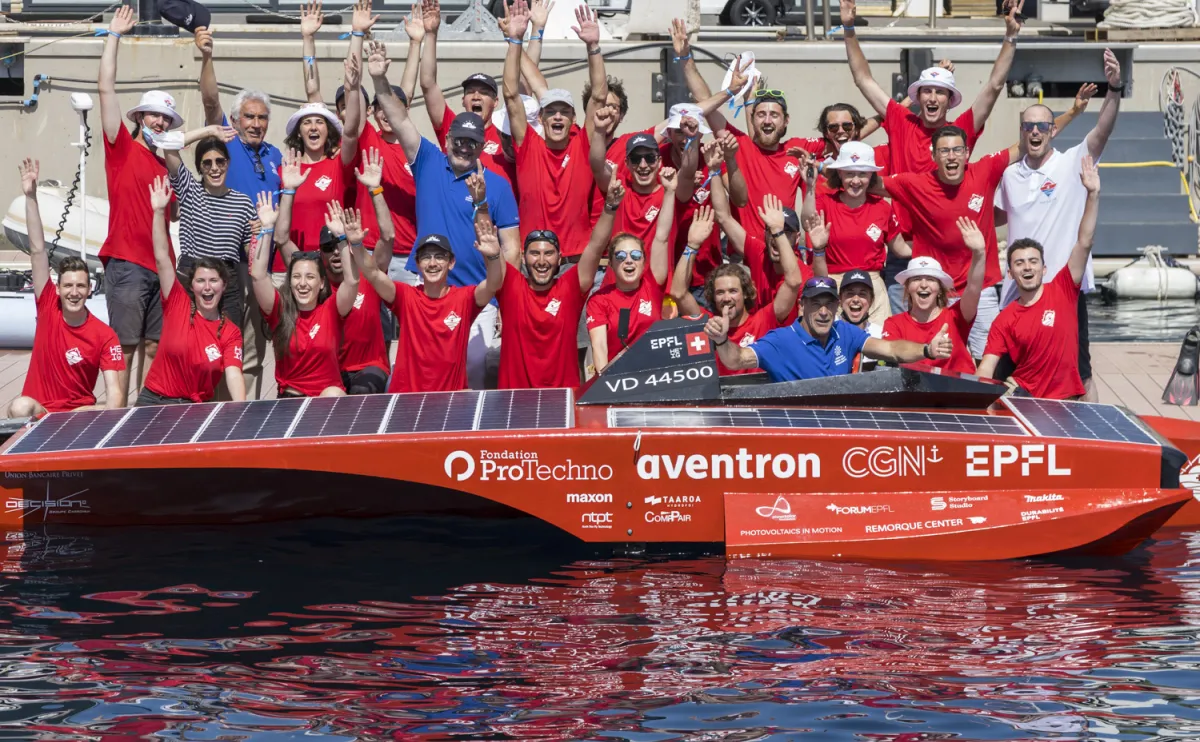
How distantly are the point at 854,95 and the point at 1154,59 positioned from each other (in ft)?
11.6

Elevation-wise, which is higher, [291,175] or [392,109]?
[392,109]

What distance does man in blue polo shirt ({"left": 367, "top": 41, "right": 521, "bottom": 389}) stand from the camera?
314 inches

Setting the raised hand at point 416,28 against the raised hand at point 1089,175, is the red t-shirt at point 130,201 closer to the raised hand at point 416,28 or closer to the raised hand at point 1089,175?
the raised hand at point 416,28

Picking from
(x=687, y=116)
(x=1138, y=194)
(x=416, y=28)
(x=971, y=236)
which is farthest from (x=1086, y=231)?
(x=1138, y=194)

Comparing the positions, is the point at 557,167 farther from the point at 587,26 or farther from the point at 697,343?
the point at 697,343

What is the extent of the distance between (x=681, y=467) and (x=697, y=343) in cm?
61

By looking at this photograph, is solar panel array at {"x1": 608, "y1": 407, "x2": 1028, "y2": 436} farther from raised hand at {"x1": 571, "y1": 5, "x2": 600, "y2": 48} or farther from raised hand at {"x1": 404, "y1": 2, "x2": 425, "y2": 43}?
raised hand at {"x1": 404, "y1": 2, "x2": 425, "y2": 43}

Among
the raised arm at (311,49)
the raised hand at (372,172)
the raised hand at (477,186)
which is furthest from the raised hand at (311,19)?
the raised hand at (477,186)

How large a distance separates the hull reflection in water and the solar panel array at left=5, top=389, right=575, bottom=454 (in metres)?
0.51

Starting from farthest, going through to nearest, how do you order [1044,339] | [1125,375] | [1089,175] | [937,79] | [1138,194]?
[1138,194], [1125,375], [937,79], [1089,175], [1044,339]

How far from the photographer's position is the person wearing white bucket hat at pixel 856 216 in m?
8.16

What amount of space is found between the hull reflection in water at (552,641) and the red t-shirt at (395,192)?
2274 millimetres

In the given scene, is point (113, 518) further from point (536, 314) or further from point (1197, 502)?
point (1197, 502)

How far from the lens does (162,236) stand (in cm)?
774
